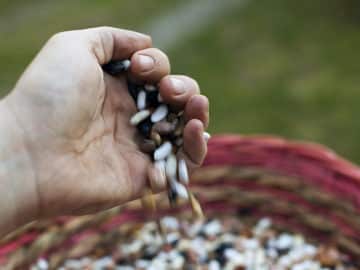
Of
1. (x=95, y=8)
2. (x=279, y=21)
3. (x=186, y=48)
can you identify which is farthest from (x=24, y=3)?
(x=279, y=21)

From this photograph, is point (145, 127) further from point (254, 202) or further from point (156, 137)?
point (254, 202)

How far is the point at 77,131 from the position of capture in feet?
3.01

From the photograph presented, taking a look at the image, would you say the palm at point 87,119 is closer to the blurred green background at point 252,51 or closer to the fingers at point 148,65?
the fingers at point 148,65

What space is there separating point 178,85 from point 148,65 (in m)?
0.05

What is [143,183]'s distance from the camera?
98 centimetres

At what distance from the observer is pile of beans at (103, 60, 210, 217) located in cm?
95

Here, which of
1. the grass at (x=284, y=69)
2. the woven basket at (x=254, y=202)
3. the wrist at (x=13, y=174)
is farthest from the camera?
the grass at (x=284, y=69)

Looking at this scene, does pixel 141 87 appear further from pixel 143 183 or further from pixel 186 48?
pixel 186 48

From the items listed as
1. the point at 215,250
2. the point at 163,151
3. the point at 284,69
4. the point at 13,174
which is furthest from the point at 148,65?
the point at 284,69

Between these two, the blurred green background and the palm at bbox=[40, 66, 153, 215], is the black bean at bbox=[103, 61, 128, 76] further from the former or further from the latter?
the blurred green background

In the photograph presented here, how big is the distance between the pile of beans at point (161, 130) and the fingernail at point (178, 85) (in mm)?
38

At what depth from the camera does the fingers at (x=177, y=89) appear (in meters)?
0.91

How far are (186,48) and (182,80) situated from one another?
1.32 meters

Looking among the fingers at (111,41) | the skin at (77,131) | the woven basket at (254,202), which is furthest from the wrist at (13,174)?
the woven basket at (254,202)
